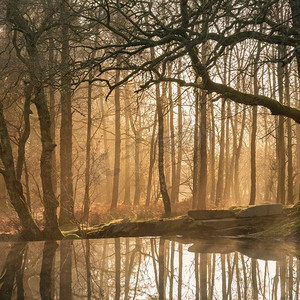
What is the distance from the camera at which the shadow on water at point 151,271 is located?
19.8 feet

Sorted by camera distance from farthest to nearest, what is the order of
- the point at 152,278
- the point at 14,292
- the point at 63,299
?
1. the point at 152,278
2. the point at 14,292
3. the point at 63,299

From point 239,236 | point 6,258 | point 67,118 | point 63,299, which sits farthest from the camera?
point 67,118

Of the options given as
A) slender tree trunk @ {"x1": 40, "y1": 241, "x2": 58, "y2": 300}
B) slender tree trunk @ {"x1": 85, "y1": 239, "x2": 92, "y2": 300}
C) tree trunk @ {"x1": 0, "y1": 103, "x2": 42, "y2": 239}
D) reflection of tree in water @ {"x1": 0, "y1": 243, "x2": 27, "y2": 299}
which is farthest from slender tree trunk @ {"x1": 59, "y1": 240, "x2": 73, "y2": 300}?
tree trunk @ {"x1": 0, "y1": 103, "x2": 42, "y2": 239}

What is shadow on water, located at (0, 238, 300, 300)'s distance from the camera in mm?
6039

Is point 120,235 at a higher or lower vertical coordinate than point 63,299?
higher

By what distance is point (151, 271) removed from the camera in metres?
7.33

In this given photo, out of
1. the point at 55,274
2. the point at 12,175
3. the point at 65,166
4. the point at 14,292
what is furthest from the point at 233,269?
the point at 65,166

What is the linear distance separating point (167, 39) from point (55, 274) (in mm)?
5899

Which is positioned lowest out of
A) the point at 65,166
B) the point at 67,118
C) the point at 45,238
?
the point at 45,238

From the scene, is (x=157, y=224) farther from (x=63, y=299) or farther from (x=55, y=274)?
(x=63, y=299)

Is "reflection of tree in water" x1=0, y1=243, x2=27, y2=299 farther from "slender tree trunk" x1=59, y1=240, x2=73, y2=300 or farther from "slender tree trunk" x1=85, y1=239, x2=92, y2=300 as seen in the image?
"slender tree trunk" x1=85, y1=239, x2=92, y2=300

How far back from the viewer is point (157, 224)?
1395cm

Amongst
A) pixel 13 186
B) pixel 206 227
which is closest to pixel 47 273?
pixel 13 186

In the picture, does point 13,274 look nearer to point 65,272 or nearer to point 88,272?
point 65,272
